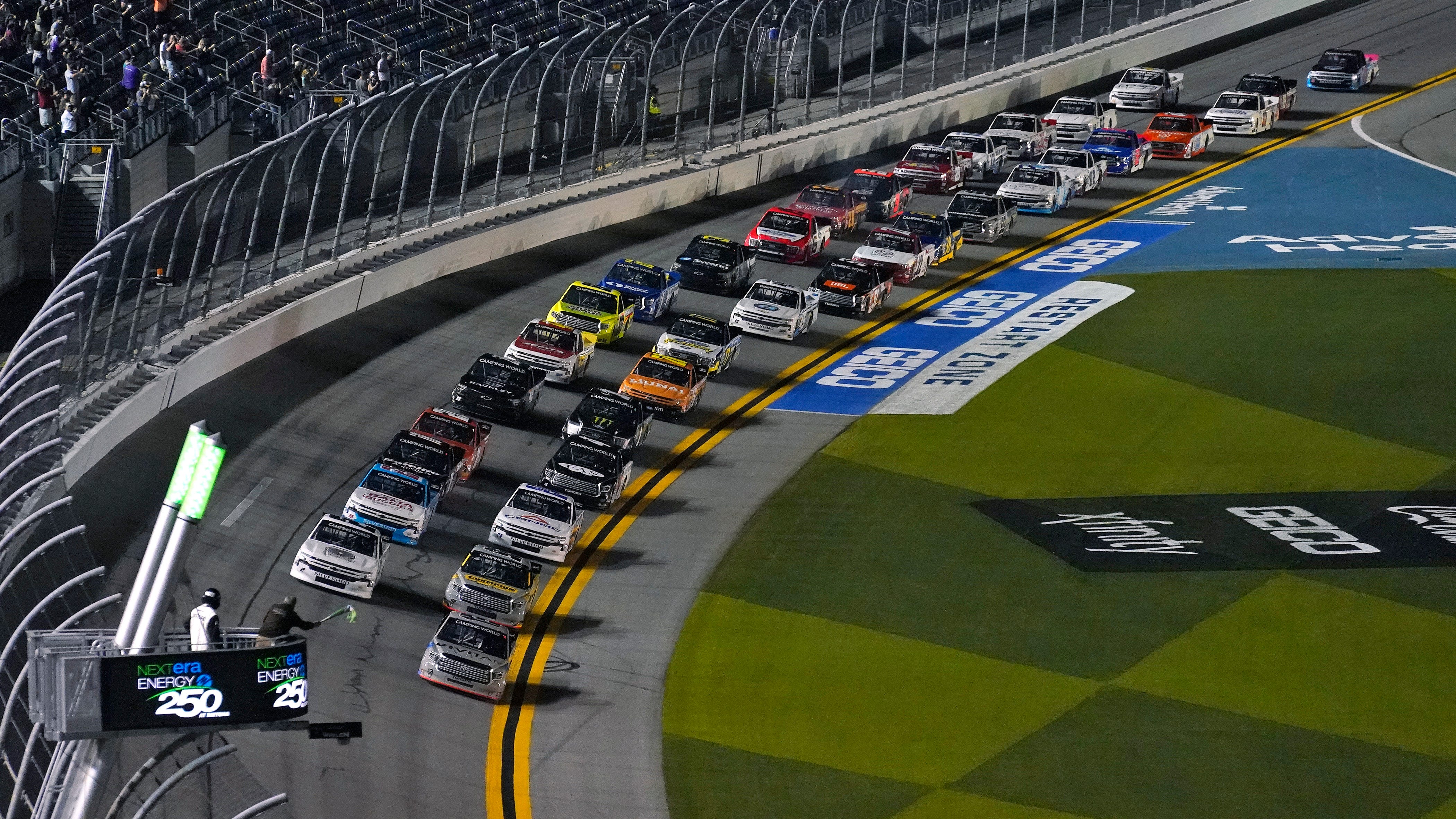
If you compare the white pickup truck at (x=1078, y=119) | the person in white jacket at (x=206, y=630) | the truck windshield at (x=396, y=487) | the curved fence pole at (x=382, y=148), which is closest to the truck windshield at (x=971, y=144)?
the white pickup truck at (x=1078, y=119)

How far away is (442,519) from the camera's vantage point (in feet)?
119

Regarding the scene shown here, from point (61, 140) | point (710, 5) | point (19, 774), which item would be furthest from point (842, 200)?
point (19, 774)

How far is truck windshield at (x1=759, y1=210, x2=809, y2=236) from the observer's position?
50.5 m

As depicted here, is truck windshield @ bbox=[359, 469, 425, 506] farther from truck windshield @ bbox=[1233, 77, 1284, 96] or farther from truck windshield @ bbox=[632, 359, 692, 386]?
truck windshield @ bbox=[1233, 77, 1284, 96]

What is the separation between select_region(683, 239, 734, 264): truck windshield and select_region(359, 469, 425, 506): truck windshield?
14898 mm

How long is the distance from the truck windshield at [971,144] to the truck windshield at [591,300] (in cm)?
1732

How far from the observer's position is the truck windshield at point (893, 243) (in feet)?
163

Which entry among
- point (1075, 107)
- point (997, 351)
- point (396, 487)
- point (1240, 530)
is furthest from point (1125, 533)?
point (1075, 107)

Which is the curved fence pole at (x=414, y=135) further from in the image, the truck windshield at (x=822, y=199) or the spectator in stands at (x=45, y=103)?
the truck windshield at (x=822, y=199)

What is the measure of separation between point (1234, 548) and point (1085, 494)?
3545 mm

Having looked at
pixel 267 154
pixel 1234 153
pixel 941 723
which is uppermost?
pixel 267 154

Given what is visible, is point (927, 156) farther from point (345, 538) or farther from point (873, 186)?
point (345, 538)

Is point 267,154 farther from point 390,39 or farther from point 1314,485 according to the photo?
point 1314,485

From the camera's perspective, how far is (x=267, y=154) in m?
38.1
